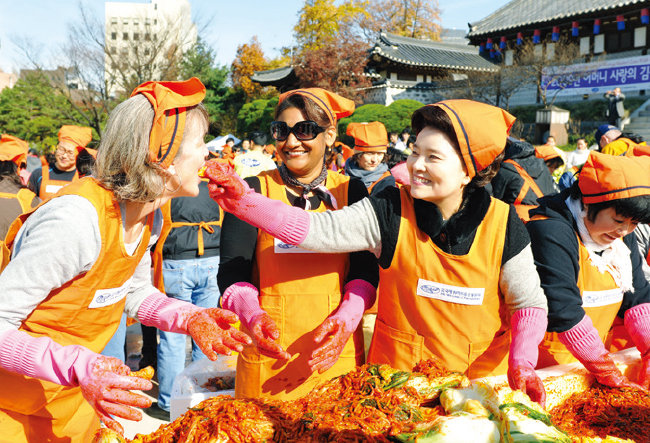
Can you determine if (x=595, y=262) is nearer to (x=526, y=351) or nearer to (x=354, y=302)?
(x=526, y=351)

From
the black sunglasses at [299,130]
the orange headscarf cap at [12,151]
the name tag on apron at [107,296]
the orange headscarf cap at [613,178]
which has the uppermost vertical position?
the black sunglasses at [299,130]

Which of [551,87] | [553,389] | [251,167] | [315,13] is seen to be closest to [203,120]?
[553,389]

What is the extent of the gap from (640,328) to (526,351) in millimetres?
847

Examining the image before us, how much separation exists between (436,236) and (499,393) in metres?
0.59

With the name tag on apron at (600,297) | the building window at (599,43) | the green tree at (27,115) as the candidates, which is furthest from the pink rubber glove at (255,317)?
the green tree at (27,115)

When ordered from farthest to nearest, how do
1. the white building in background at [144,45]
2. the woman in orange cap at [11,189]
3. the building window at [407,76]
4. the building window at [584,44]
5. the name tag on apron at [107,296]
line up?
1. the building window at [407,76]
2. the building window at [584,44]
3. the white building in background at [144,45]
4. the woman in orange cap at [11,189]
5. the name tag on apron at [107,296]

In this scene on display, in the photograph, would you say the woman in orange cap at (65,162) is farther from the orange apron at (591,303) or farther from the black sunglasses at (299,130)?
the orange apron at (591,303)

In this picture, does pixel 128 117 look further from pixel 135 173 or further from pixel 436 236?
pixel 436 236

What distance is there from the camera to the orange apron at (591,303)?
2.22 m

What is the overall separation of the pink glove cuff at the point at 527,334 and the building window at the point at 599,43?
80.9 ft

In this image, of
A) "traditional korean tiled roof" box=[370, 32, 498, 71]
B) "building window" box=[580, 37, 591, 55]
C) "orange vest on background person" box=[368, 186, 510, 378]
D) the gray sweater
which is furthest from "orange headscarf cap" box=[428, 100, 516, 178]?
"traditional korean tiled roof" box=[370, 32, 498, 71]

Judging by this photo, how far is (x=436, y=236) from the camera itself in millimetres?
1908

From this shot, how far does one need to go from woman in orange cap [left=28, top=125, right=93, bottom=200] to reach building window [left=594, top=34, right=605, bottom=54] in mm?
23385

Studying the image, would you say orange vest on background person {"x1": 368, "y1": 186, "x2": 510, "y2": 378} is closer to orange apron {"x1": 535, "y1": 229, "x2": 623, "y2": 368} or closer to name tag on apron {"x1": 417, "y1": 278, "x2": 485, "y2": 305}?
name tag on apron {"x1": 417, "y1": 278, "x2": 485, "y2": 305}
